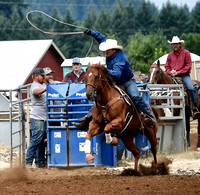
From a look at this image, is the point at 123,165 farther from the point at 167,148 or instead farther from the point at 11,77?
the point at 11,77

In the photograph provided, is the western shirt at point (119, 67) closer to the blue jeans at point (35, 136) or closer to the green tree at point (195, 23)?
the blue jeans at point (35, 136)

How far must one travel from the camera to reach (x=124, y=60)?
420 inches

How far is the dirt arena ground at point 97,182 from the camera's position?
8148 mm

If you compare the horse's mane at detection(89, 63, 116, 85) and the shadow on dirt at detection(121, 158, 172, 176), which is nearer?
the horse's mane at detection(89, 63, 116, 85)

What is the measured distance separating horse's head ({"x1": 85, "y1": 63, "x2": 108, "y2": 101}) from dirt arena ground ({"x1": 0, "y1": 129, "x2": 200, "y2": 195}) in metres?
1.50

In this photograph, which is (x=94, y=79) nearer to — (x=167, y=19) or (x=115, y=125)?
(x=115, y=125)

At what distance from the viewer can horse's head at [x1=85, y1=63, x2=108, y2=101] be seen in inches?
389

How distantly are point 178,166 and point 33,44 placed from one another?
30.3 m

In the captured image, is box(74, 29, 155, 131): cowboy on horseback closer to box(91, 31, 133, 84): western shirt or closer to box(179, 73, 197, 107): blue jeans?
box(91, 31, 133, 84): western shirt

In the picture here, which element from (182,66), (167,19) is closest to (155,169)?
(182,66)

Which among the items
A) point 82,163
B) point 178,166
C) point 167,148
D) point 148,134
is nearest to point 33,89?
point 82,163

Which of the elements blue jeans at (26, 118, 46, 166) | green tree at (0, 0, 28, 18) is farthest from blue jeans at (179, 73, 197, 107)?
green tree at (0, 0, 28, 18)

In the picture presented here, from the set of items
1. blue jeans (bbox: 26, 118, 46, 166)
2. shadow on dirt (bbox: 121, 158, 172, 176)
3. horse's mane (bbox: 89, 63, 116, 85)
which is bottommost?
shadow on dirt (bbox: 121, 158, 172, 176)

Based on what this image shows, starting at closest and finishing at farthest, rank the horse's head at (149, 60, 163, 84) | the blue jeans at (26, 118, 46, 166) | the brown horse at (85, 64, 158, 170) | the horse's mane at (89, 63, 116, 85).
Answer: the brown horse at (85, 64, 158, 170) < the horse's mane at (89, 63, 116, 85) < the blue jeans at (26, 118, 46, 166) < the horse's head at (149, 60, 163, 84)
